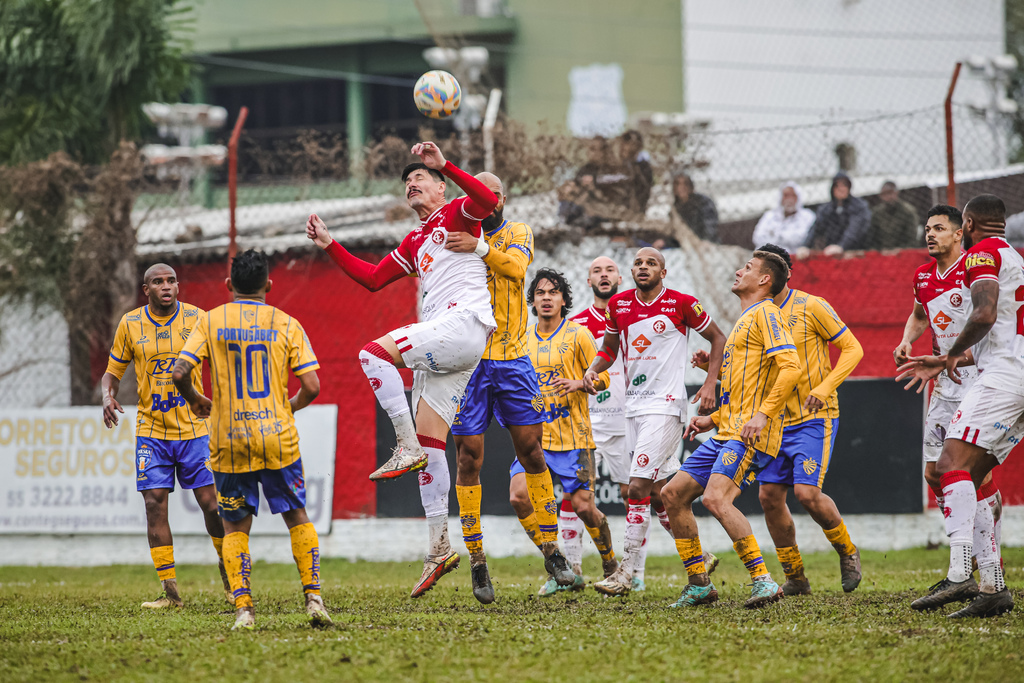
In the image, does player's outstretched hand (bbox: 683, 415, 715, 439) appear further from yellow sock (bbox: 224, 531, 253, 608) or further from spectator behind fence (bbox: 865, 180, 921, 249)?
spectator behind fence (bbox: 865, 180, 921, 249)

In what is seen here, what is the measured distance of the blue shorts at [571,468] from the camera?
820cm

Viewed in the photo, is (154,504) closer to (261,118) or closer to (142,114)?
(142,114)

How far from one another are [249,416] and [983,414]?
4263mm

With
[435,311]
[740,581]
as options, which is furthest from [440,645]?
[740,581]

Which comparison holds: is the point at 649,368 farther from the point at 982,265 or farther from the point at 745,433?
the point at 982,265

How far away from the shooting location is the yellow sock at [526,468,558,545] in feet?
23.1

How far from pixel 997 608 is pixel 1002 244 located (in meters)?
2.10

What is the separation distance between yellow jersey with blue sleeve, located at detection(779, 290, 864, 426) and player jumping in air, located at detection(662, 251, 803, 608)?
2.33 ft

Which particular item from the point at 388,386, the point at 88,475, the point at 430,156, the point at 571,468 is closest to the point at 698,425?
the point at 571,468

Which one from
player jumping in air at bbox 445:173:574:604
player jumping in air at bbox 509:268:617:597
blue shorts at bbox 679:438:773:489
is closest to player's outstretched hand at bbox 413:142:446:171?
player jumping in air at bbox 445:173:574:604

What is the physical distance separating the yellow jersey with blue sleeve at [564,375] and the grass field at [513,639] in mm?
1270

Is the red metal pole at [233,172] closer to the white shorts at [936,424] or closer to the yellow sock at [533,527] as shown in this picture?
the yellow sock at [533,527]

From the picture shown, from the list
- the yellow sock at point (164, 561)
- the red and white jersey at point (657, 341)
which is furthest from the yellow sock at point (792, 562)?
the yellow sock at point (164, 561)

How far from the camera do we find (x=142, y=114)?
15094 millimetres
